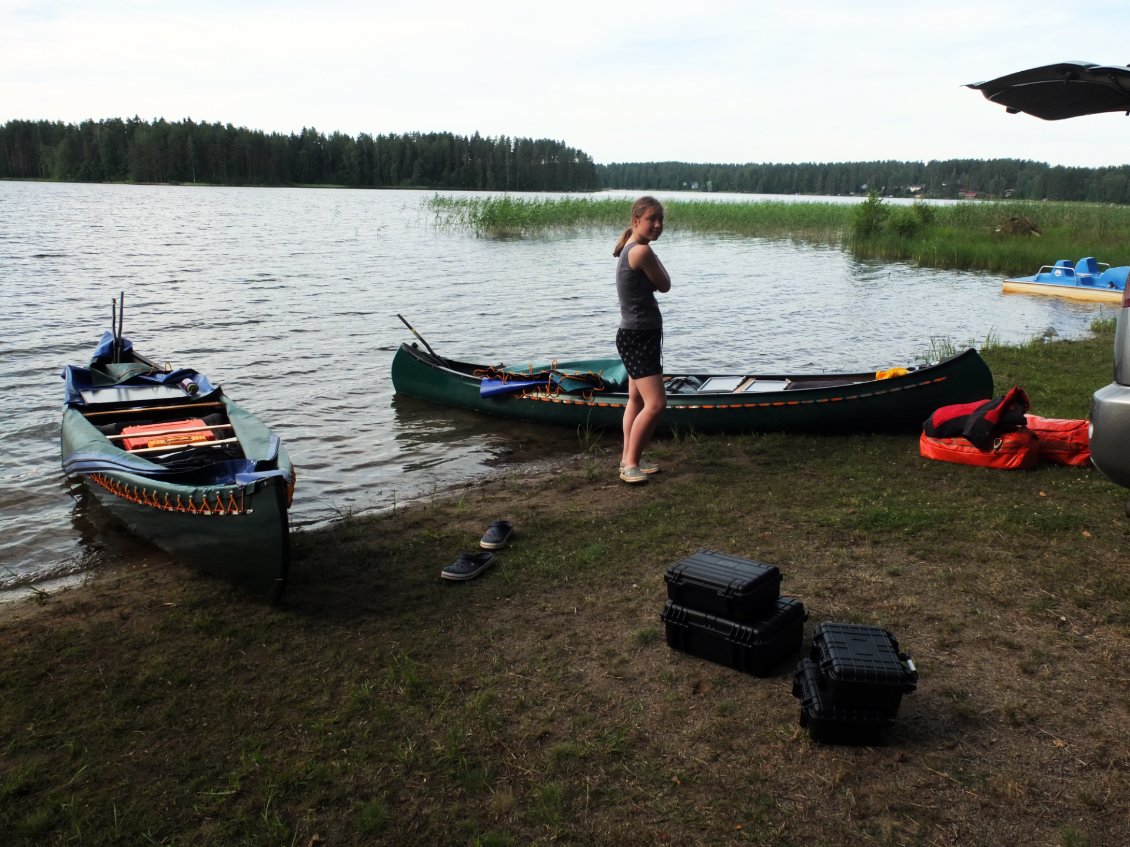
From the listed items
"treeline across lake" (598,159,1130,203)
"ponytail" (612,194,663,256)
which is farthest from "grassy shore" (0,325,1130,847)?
"treeline across lake" (598,159,1130,203)

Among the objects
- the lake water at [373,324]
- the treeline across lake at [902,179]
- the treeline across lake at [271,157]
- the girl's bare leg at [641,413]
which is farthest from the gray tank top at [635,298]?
the treeline across lake at [271,157]

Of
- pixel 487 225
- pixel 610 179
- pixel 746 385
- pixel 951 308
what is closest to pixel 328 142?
pixel 610 179

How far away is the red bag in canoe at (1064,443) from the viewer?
6.96 m

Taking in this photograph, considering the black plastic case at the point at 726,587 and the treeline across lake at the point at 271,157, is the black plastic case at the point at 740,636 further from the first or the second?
the treeline across lake at the point at 271,157

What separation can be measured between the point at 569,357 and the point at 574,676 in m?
10.9

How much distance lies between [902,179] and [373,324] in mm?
123844

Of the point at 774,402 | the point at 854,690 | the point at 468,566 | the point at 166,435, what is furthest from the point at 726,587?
the point at 166,435

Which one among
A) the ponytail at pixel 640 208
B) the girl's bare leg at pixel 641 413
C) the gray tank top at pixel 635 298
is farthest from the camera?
the girl's bare leg at pixel 641 413

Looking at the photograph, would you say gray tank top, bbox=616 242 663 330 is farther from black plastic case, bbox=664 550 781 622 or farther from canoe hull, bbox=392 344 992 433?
black plastic case, bbox=664 550 781 622

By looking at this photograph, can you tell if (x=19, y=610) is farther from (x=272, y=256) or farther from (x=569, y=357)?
(x=272, y=256)

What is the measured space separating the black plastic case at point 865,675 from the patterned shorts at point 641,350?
3462mm

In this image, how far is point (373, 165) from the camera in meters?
113

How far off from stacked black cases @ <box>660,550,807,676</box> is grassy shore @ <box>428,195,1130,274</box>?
87.0 feet

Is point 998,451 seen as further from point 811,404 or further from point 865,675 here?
point 865,675
